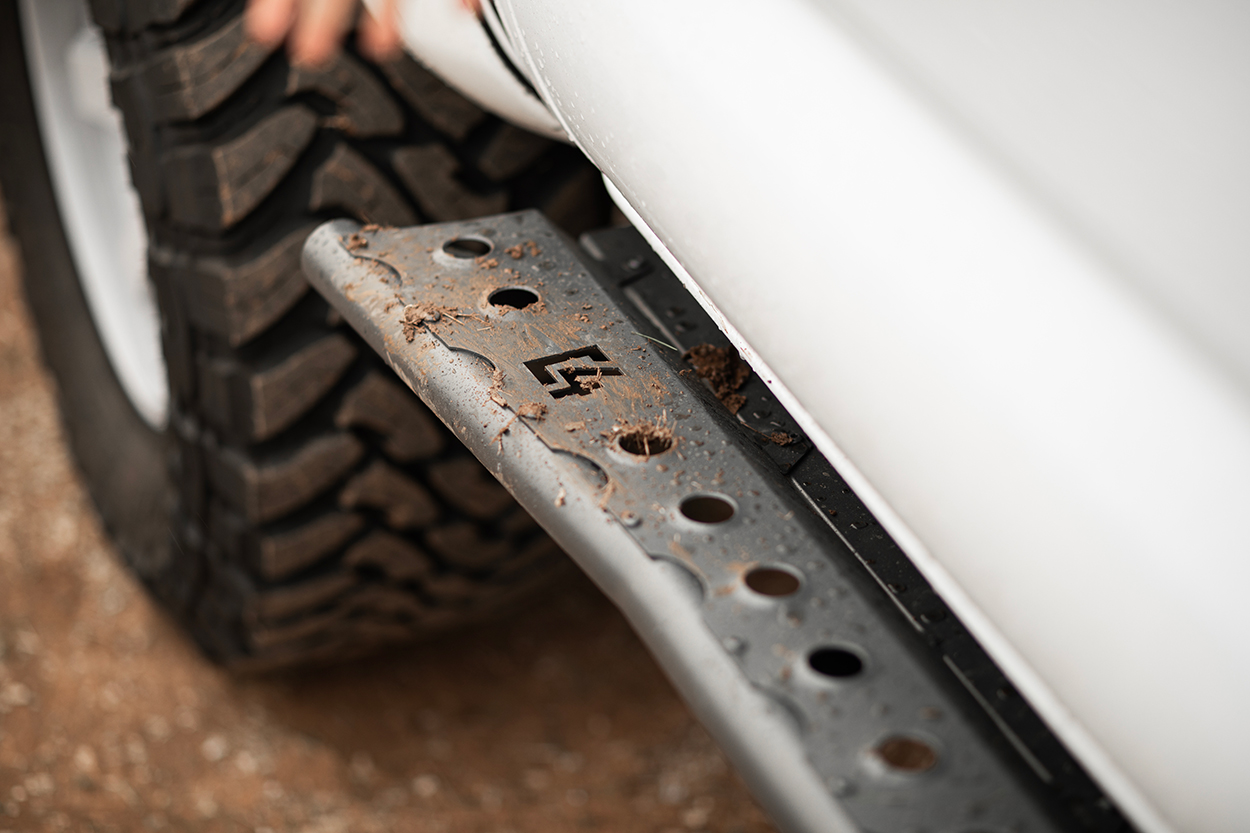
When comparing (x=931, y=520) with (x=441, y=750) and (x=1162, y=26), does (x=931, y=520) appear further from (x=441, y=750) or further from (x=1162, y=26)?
(x=441, y=750)

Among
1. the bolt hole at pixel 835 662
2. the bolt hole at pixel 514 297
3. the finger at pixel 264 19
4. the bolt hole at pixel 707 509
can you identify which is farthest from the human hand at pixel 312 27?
the bolt hole at pixel 835 662

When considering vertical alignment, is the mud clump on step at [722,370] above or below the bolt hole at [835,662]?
below

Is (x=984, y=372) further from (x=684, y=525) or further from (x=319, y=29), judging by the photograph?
(x=319, y=29)

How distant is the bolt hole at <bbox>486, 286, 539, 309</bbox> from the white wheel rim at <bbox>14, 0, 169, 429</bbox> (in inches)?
42.7

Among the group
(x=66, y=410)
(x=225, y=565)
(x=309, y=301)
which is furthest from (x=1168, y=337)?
(x=66, y=410)

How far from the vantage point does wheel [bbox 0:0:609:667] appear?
3.48ft

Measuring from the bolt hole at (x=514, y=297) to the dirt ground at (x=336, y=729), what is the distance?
0.88 metres

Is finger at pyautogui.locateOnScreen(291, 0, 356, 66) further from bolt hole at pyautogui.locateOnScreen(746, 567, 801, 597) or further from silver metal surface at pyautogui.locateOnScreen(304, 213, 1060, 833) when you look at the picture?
bolt hole at pyautogui.locateOnScreen(746, 567, 801, 597)

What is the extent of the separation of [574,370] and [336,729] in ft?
3.42

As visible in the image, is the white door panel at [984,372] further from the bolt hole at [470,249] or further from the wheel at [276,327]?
the wheel at [276,327]

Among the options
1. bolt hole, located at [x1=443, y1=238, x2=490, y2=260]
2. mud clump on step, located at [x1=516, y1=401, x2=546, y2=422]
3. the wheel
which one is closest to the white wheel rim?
the wheel

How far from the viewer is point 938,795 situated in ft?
1.60

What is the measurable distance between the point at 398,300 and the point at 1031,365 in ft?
1.49

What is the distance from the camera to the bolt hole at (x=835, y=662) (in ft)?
1.74
